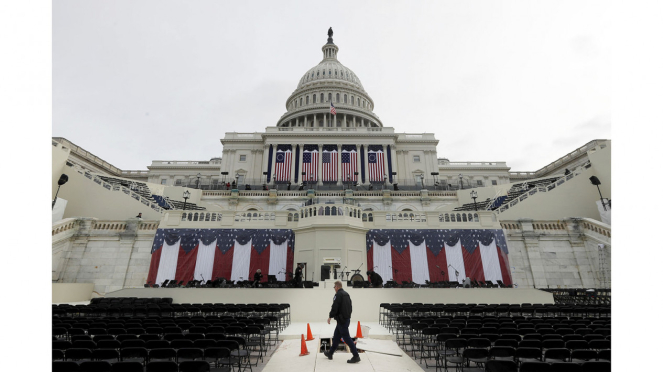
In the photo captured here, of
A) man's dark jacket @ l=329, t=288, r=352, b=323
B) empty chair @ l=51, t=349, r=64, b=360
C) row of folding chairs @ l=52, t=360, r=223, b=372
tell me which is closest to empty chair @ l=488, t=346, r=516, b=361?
man's dark jacket @ l=329, t=288, r=352, b=323

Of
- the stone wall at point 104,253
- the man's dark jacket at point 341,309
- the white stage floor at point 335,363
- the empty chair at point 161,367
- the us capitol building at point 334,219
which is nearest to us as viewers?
the empty chair at point 161,367

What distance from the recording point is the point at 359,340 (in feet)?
35.3

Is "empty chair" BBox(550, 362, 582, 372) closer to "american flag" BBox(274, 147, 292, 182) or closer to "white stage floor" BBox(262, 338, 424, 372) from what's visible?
"white stage floor" BBox(262, 338, 424, 372)

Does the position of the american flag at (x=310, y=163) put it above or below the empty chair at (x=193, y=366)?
above

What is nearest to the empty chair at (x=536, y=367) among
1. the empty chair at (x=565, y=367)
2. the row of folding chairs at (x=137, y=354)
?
the empty chair at (x=565, y=367)

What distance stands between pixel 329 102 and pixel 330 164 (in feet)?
97.9

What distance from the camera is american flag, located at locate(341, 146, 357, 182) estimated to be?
56.4 metres

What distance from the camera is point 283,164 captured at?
190 feet

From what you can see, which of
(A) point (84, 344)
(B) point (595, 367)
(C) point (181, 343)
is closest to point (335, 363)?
(C) point (181, 343)

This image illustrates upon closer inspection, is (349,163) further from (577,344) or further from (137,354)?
(137,354)

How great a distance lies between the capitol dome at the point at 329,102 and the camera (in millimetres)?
80312

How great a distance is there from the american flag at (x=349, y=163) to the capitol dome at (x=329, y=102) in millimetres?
15607

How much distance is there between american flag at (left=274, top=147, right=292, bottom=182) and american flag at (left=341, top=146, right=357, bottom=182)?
30.5 ft

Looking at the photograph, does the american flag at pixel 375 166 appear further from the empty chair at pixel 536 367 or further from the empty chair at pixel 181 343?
the empty chair at pixel 536 367
